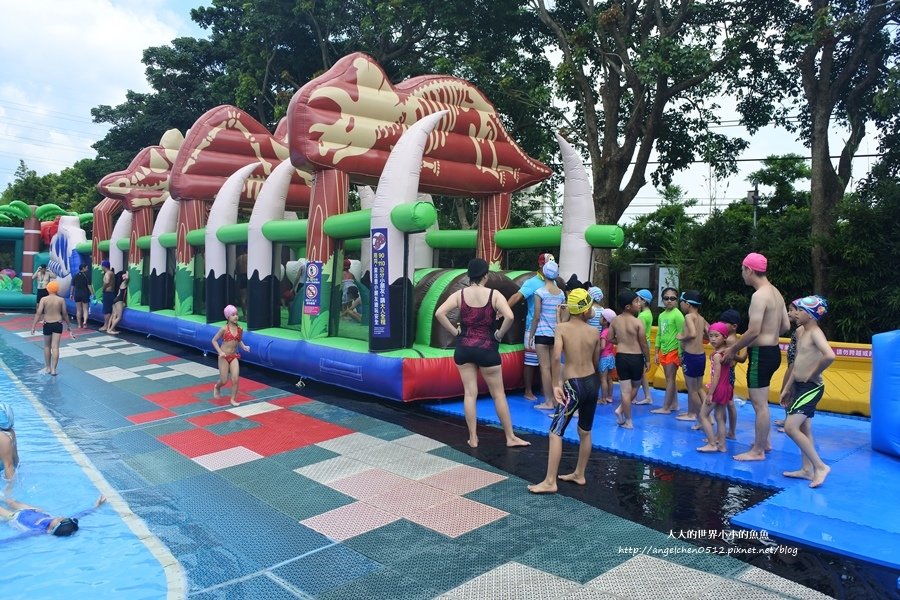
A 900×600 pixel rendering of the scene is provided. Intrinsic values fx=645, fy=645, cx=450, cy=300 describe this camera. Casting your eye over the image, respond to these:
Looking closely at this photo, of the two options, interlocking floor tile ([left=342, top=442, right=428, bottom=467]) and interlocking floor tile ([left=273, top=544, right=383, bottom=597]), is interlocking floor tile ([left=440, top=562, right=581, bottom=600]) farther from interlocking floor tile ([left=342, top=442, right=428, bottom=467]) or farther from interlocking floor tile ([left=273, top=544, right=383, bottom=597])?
interlocking floor tile ([left=342, top=442, right=428, bottom=467])

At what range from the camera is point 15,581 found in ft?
10.5

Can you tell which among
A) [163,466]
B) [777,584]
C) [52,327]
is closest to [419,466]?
[163,466]

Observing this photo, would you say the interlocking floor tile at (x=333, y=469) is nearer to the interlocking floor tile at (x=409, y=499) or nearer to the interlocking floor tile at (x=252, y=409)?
the interlocking floor tile at (x=409, y=499)

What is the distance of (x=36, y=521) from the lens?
3781mm

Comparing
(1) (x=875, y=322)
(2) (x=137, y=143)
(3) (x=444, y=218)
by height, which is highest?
(2) (x=137, y=143)

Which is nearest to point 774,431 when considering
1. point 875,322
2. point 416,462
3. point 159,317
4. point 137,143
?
point 416,462

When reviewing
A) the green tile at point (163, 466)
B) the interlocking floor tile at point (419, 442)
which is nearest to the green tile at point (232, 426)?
the green tile at point (163, 466)

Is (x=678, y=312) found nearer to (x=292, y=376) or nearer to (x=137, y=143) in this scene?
(x=292, y=376)

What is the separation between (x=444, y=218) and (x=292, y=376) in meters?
11.3

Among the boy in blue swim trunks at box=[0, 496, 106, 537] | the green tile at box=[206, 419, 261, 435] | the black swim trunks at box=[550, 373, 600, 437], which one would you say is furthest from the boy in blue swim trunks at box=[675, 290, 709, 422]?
the boy in blue swim trunks at box=[0, 496, 106, 537]

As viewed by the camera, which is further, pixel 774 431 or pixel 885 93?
pixel 885 93

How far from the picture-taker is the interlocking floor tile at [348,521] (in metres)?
3.74

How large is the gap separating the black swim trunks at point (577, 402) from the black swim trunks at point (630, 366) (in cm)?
170

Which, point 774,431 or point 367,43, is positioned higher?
point 367,43
